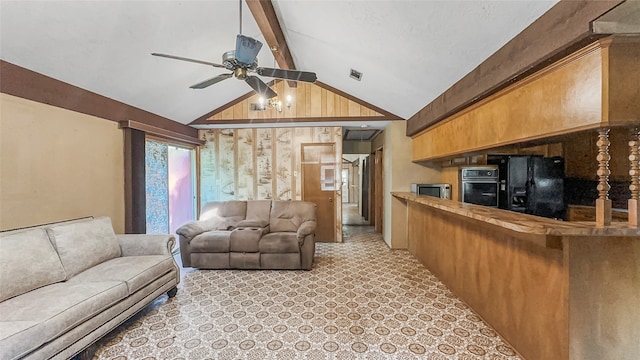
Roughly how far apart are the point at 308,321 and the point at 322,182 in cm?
338

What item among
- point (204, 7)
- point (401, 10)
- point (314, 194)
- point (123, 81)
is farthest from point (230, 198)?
point (401, 10)

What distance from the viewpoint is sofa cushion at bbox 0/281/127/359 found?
5.33 feet

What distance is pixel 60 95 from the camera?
112 inches

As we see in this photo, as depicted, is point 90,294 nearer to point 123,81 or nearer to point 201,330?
point 201,330

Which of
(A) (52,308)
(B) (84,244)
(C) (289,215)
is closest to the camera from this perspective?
(A) (52,308)

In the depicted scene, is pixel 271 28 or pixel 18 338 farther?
pixel 271 28

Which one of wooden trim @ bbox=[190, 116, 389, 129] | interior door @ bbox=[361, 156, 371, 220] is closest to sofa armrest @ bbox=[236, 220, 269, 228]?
wooden trim @ bbox=[190, 116, 389, 129]

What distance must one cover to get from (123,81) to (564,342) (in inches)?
186

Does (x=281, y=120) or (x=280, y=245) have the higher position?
(x=281, y=120)

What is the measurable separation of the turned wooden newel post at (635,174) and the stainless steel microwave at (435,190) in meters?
2.83

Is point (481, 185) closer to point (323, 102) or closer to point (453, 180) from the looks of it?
point (453, 180)

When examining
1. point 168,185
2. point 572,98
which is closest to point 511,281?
point 572,98

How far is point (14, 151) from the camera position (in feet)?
8.04

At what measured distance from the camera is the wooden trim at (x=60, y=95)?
243 centimetres
